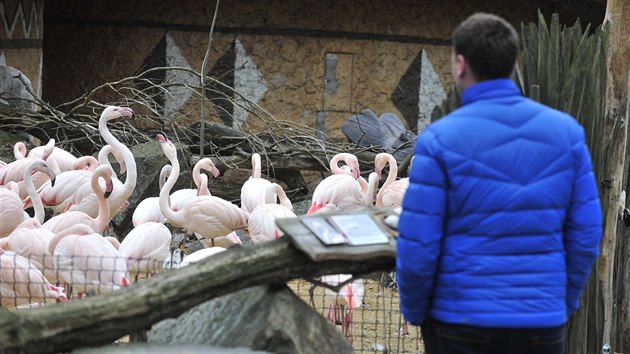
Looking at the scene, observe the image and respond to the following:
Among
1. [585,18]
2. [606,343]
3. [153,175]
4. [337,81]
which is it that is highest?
[585,18]

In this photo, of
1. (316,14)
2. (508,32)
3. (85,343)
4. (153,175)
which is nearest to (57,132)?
(153,175)

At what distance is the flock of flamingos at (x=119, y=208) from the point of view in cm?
590

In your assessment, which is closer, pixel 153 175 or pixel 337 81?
pixel 153 175

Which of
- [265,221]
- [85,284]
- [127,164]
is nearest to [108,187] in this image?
[127,164]

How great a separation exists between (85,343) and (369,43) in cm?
921

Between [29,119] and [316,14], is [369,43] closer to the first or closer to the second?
[316,14]

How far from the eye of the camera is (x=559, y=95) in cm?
474

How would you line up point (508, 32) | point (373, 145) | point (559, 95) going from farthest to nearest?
1. point (373, 145)
2. point (559, 95)
3. point (508, 32)

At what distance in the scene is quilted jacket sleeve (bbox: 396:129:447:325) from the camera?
2.96m

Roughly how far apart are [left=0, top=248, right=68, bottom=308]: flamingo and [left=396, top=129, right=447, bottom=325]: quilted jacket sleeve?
280 cm

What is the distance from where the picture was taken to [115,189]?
7.76 meters

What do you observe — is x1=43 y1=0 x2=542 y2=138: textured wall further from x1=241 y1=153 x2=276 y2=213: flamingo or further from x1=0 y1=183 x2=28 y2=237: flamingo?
x1=0 y1=183 x2=28 y2=237: flamingo

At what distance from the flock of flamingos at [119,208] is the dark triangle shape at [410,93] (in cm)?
375

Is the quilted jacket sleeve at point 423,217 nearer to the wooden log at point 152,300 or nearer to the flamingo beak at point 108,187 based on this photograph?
the wooden log at point 152,300
